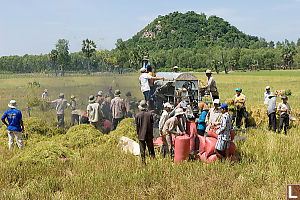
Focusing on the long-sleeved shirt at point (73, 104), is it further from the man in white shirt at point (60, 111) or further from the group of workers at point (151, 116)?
the man in white shirt at point (60, 111)

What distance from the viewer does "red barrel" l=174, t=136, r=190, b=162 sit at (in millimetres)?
6703

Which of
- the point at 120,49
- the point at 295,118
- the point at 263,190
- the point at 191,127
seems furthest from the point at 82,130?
the point at 120,49

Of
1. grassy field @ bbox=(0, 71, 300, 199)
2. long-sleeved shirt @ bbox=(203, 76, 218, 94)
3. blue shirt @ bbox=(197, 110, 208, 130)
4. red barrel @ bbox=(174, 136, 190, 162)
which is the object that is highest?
long-sleeved shirt @ bbox=(203, 76, 218, 94)

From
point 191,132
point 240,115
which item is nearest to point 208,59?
point 240,115

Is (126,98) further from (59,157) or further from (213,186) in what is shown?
(213,186)

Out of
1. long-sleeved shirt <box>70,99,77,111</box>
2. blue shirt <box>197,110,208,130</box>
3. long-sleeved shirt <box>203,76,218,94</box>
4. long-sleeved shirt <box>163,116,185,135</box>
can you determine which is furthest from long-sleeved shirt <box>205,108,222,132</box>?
long-sleeved shirt <box>70,99,77,111</box>

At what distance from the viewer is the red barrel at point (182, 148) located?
6.70 meters

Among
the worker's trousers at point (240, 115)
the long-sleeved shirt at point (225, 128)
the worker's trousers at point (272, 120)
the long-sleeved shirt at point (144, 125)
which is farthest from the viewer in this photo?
the worker's trousers at point (240, 115)

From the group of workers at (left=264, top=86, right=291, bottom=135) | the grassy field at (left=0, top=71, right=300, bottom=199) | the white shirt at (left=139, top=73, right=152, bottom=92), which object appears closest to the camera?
the grassy field at (left=0, top=71, right=300, bottom=199)

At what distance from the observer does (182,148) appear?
22.1 feet

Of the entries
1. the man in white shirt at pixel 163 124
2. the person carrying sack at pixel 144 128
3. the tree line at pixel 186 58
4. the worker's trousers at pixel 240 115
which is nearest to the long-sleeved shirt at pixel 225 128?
the man in white shirt at pixel 163 124

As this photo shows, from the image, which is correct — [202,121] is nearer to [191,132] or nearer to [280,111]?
[191,132]

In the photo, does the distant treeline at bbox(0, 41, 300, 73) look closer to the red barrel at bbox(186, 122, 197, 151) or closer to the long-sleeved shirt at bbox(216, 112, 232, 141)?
the red barrel at bbox(186, 122, 197, 151)

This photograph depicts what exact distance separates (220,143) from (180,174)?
1387mm
